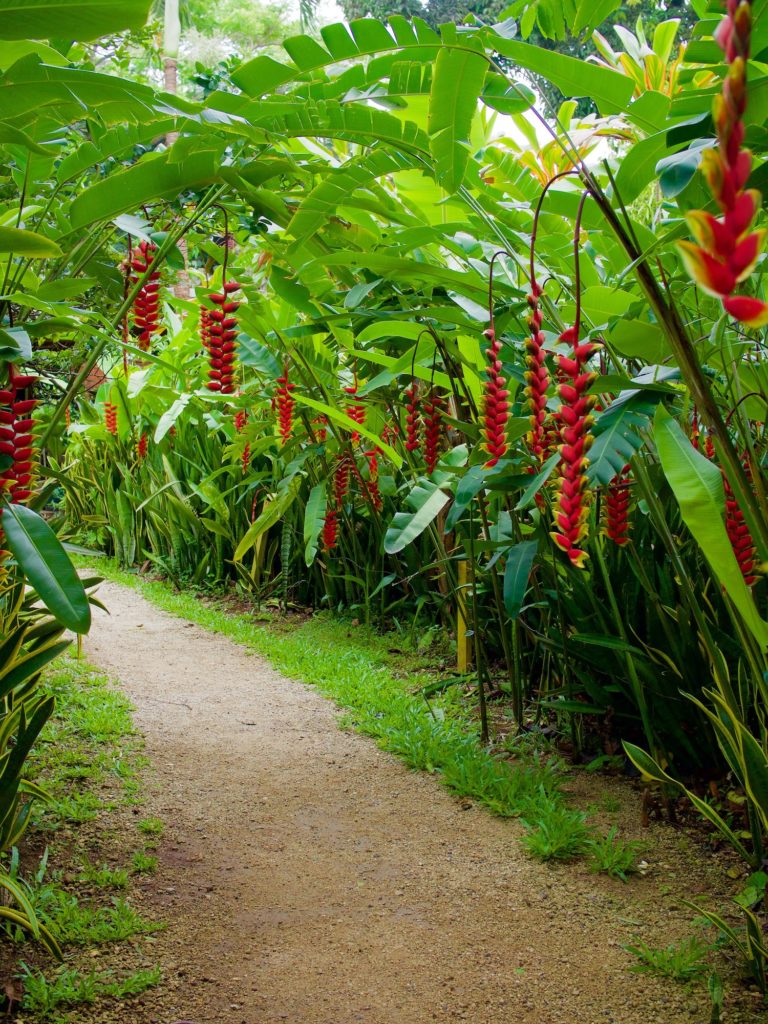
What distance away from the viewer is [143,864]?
1825 mm

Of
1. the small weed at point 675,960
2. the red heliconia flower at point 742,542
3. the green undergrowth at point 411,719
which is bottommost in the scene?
the green undergrowth at point 411,719

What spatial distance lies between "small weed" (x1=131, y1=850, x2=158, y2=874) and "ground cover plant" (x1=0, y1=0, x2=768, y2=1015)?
0.86ft

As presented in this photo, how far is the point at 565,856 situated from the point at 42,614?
1345 millimetres

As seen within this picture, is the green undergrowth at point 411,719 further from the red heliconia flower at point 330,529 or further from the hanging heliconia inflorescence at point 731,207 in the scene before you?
the hanging heliconia inflorescence at point 731,207

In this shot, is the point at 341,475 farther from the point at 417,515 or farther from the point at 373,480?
the point at 417,515

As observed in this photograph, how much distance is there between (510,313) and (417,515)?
66cm

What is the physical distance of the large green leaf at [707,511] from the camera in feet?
3.71

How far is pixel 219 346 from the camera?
6.50 feet

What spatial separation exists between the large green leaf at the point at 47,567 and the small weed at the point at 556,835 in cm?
118

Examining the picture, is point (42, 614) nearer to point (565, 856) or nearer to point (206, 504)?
point (565, 856)

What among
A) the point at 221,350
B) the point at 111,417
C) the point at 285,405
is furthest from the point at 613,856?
the point at 111,417

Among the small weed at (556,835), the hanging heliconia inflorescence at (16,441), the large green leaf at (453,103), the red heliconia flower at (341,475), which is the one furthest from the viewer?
the red heliconia flower at (341,475)

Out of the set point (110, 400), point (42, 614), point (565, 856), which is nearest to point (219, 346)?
point (42, 614)

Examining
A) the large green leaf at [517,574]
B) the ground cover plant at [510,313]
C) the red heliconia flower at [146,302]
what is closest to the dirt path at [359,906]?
the ground cover plant at [510,313]
